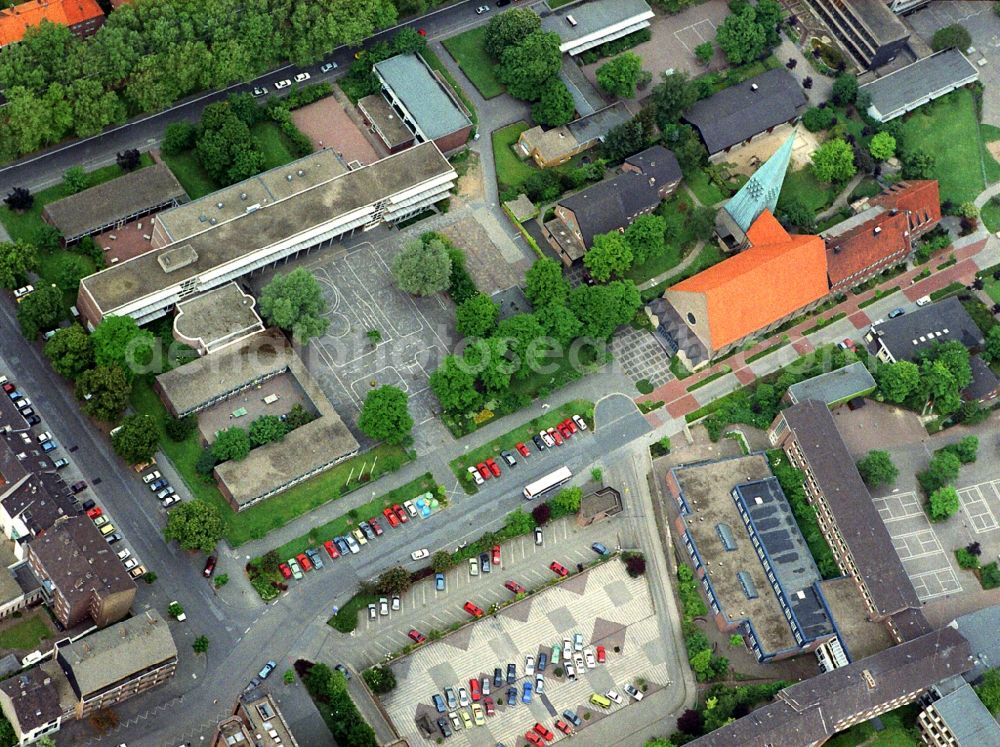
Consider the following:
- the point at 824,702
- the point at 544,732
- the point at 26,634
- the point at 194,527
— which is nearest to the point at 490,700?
the point at 544,732

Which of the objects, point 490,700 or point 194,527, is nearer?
point 194,527

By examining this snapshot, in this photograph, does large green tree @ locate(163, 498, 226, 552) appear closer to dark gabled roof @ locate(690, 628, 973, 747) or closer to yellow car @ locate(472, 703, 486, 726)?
yellow car @ locate(472, 703, 486, 726)

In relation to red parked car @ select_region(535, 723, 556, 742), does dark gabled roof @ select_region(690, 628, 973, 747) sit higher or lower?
lower

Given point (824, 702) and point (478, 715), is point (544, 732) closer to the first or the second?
point (478, 715)

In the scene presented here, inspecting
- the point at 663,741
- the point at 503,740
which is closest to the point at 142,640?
the point at 503,740

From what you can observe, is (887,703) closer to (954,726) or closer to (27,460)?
(954,726)

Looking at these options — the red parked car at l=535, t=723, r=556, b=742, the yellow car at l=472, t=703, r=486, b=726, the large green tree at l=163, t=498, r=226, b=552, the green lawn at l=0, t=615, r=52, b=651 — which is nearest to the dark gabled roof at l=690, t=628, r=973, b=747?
the red parked car at l=535, t=723, r=556, b=742

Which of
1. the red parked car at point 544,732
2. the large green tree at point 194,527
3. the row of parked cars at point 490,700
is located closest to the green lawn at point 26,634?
the large green tree at point 194,527
